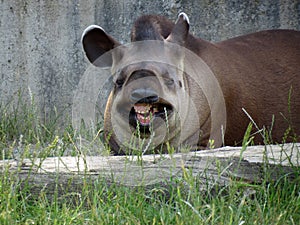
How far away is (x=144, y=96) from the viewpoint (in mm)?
3895

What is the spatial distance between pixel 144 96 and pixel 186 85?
0.56 meters

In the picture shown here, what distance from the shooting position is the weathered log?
3.04 m

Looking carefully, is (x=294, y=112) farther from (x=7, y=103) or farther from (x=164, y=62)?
(x=7, y=103)

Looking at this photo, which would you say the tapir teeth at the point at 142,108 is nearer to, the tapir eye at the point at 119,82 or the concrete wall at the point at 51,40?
the tapir eye at the point at 119,82

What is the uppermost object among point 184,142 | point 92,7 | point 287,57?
point 92,7

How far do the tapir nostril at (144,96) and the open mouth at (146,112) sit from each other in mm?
37

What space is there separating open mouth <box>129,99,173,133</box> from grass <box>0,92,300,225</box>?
0.86 meters

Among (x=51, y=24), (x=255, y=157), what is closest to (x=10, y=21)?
(x=51, y=24)

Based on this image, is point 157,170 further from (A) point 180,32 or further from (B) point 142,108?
(A) point 180,32

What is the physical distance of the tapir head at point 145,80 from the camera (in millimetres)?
3986

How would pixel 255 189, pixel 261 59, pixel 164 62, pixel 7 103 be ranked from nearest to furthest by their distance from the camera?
pixel 255 189 → pixel 164 62 → pixel 261 59 → pixel 7 103

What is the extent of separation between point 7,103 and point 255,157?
284 cm

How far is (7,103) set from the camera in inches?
215

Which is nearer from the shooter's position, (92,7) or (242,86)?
(242,86)
